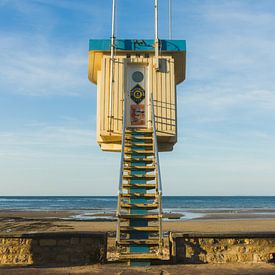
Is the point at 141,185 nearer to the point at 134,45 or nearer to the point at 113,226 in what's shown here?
the point at 134,45

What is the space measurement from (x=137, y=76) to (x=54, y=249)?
5887mm

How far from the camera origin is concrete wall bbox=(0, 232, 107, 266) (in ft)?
27.9

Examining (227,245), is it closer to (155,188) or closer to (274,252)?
(274,252)

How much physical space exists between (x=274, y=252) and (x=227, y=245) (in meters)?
1.03

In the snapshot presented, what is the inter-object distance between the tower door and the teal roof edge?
1.81 ft

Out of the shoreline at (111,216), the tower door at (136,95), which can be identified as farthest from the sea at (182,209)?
the tower door at (136,95)

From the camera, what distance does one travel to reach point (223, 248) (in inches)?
340

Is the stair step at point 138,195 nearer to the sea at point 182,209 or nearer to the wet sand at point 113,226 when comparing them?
Result: the wet sand at point 113,226

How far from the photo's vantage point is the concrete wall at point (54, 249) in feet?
27.9

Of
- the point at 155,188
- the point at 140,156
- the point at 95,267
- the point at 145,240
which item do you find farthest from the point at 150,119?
the point at 95,267

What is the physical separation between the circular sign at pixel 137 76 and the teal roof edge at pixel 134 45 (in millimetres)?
733

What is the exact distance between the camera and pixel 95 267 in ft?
26.9

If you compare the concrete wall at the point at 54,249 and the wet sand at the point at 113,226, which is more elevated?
the concrete wall at the point at 54,249

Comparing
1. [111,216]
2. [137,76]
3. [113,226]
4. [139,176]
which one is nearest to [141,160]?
[139,176]
